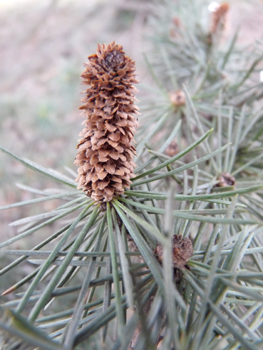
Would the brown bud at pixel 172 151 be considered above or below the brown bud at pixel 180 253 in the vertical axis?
above

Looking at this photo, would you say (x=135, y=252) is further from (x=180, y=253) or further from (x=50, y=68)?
(x=50, y=68)

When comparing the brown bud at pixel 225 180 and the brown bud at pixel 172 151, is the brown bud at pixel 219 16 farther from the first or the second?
the brown bud at pixel 225 180

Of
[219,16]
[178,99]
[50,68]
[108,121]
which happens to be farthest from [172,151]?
[50,68]

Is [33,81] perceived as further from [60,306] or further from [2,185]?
[60,306]

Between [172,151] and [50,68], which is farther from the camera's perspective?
[50,68]

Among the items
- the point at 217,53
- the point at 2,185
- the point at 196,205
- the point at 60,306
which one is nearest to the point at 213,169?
the point at 196,205

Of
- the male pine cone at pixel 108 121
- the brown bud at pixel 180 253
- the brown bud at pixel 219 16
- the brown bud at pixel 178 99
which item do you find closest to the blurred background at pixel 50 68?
the brown bud at pixel 219 16

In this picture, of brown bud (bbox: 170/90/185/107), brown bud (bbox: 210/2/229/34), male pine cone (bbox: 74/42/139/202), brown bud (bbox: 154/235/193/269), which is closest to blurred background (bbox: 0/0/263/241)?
brown bud (bbox: 210/2/229/34)
